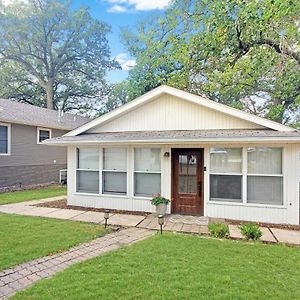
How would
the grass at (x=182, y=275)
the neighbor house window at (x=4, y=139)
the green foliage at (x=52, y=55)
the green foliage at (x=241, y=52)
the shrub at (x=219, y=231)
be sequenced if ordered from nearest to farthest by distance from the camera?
the grass at (x=182, y=275) → the shrub at (x=219, y=231) → the green foliage at (x=241, y=52) → the neighbor house window at (x=4, y=139) → the green foliage at (x=52, y=55)

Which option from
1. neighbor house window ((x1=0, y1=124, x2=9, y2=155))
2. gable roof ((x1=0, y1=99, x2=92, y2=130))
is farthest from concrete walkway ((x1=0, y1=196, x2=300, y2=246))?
gable roof ((x1=0, y1=99, x2=92, y2=130))

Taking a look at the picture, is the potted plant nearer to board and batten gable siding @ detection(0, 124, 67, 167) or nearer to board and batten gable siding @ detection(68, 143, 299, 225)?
board and batten gable siding @ detection(68, 143, 299, 225)

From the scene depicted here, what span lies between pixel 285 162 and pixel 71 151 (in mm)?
7675

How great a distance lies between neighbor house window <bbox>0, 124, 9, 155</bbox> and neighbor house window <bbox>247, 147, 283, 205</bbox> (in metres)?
13.5

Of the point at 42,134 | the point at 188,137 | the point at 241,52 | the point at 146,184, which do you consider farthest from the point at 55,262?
the point at 42,134

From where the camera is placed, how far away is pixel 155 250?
5.52 metres

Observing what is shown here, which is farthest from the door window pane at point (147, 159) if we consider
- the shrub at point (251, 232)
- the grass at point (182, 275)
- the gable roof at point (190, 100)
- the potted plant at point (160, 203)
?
the grass at point (182, 275)

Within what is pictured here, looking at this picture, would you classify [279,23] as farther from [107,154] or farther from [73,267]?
[73,267]

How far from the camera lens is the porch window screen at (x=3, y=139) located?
15.4m

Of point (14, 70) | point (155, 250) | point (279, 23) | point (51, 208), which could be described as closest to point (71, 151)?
point (51, 208)

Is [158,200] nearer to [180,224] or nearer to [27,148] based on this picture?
[180,224]

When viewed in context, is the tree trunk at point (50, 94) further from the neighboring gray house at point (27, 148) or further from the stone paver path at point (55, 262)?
the stone paver path at point (55, 262)

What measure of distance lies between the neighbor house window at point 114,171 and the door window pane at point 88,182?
1.03 ft

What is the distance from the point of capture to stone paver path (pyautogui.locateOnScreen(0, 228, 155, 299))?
163 inches
